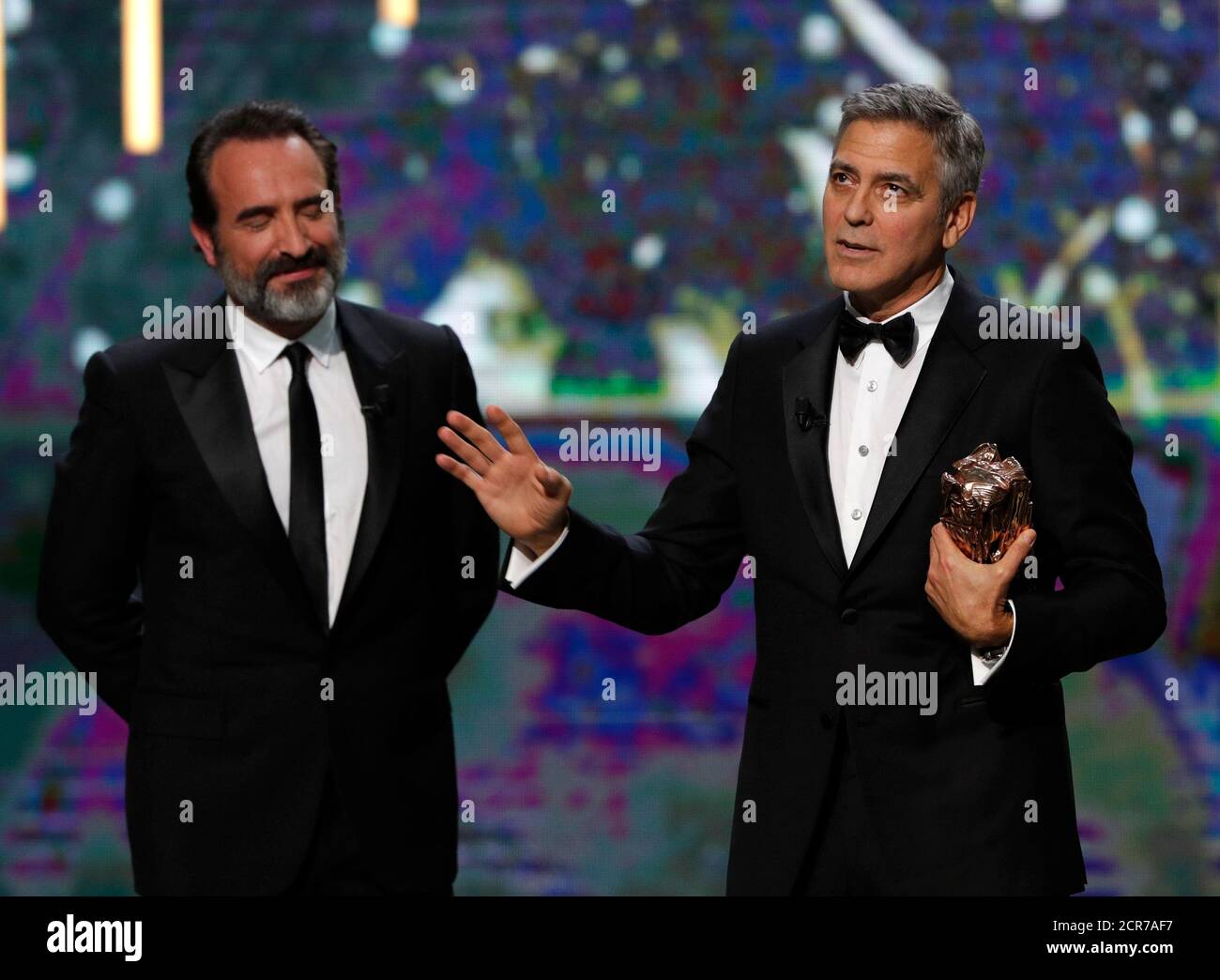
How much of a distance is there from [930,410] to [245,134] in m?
1.44

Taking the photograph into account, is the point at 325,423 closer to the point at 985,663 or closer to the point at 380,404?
the point at 380,404

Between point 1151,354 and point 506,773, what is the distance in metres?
2.30

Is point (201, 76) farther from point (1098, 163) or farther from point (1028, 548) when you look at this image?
point (1028, 548)

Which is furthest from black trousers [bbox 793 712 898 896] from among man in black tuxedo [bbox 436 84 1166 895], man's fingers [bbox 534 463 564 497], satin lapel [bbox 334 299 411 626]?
satin lapel [bbox 334 299 411 626]

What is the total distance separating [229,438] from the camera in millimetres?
3010

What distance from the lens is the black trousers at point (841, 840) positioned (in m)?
2.55

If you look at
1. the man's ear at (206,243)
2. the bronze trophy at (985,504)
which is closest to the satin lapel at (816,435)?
the bronze trophy at (985,504)

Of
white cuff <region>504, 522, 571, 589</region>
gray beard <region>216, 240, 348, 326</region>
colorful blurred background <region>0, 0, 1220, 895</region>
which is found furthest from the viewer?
colorful blurred background <region>0, 0, 1220, 895</region>

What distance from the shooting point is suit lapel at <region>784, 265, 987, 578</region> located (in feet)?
8.47

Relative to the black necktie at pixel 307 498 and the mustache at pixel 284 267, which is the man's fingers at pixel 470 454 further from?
the mustache at pixel 284 267

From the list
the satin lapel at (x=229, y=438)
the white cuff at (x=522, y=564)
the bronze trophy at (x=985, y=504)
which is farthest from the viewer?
the satin lapel at (x=229, y=438)

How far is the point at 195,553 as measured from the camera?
2.97m

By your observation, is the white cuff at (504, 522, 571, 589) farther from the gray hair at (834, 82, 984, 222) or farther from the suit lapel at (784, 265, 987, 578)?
the gray hair at (834, 82, 984, 222)

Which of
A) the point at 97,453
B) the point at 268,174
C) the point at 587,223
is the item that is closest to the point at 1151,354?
the point at 587,223
